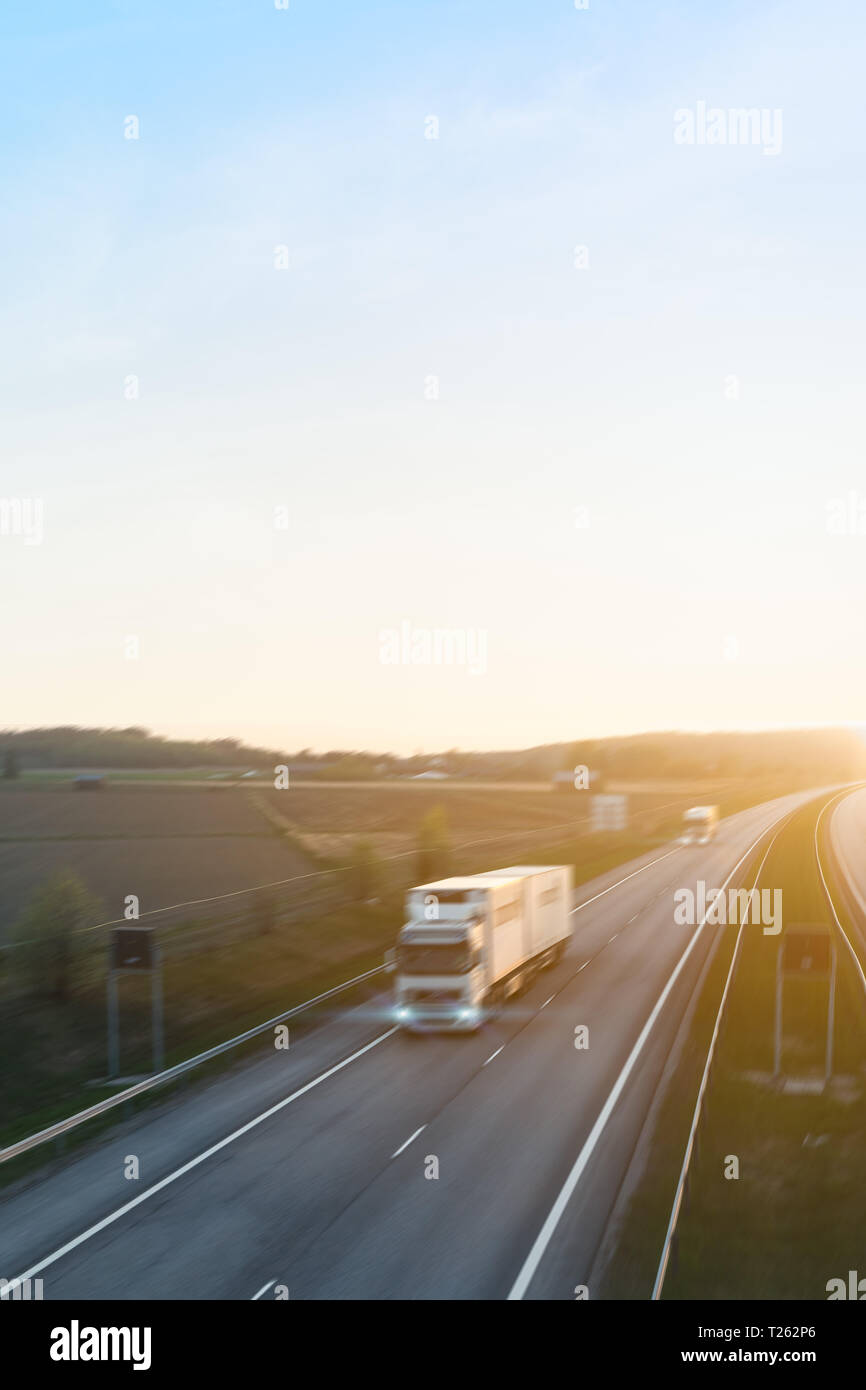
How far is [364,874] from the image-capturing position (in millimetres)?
47375

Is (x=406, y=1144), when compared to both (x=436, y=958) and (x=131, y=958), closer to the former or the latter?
(x=436, y=958)

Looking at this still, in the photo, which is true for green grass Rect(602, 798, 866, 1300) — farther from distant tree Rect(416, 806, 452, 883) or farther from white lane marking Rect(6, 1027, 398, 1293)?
distant tree Rect(416, 806, 452, 883)

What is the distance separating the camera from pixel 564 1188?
18.0 metres

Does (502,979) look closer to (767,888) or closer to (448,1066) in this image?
(448,1066)

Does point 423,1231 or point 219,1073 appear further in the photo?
point 219,1073

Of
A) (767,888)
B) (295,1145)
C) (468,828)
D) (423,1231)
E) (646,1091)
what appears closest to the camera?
(423,1231)

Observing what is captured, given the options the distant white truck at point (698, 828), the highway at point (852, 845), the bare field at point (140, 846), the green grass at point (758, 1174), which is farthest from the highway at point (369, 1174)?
the distant white truck at point (698, 828)

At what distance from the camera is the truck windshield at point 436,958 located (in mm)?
27156

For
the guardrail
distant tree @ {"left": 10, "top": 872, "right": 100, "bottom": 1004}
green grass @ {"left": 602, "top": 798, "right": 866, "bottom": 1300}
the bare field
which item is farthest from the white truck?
the bare field

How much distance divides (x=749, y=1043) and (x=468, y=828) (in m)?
58.3

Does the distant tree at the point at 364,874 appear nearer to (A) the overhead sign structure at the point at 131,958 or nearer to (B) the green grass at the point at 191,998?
(B) the green grass at the point at 191,998

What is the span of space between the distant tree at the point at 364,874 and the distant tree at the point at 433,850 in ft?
12.2
